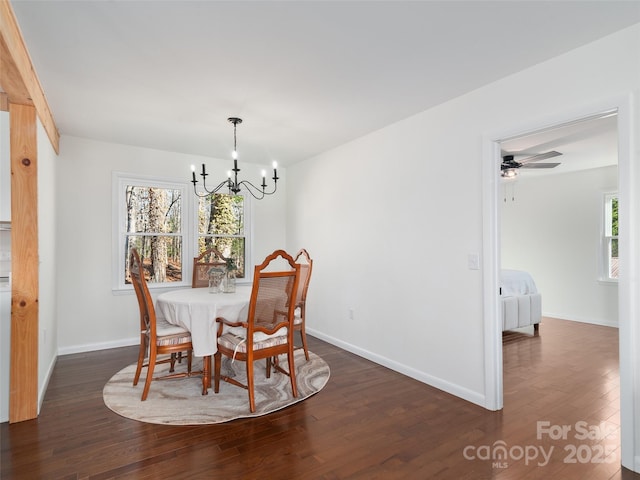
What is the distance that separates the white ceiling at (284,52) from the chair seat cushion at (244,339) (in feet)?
6.39

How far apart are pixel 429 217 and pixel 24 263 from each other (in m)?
3.25

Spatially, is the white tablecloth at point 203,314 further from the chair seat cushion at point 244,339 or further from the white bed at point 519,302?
the white bed at point 519,302

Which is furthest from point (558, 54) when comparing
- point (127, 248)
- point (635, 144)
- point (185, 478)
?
point (127, 248)

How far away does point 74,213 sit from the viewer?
4.25 metres

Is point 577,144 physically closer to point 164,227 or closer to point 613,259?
point 613,259

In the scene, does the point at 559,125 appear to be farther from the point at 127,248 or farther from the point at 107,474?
the point at 127,248

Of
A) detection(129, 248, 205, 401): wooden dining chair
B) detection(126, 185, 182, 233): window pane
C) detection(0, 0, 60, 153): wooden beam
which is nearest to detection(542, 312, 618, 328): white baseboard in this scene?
detection(129, 248, 205, 401): wooden dining chair

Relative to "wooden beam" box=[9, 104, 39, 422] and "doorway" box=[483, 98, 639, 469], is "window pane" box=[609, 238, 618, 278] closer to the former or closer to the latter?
"doorway" box=[483, 98, 639, 469]

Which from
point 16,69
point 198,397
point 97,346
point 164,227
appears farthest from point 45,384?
point 16,69

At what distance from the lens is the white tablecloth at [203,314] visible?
296 cm

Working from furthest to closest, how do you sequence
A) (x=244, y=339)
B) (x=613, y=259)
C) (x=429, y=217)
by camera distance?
(x=613, y=259) → (x=429, y=217) → (x=244, y=339)

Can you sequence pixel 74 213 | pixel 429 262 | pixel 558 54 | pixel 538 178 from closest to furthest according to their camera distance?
1. pixel 558 54
2. pixel 429 262
3. pixel 74 213
4. pixel 538 178

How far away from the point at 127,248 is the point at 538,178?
6.70m

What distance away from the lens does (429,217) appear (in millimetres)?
3363
